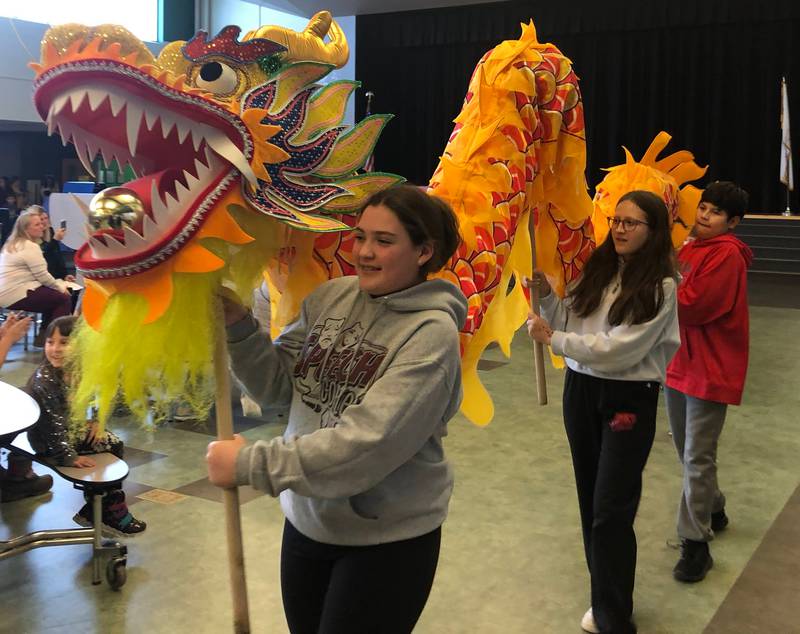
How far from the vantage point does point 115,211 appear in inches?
51.0

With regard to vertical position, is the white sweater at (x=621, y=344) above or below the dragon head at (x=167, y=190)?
below

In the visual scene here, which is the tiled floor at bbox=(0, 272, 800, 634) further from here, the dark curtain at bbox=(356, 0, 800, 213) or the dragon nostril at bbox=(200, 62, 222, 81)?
the dark curtain at bbox=(356, 0, 800, 213)

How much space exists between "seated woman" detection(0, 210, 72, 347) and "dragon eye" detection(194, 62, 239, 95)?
5066 mm

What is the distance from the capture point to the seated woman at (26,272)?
19.5ft

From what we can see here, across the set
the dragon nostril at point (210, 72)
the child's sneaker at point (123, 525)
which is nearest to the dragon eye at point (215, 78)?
the dragon nostril at point (210, 72)

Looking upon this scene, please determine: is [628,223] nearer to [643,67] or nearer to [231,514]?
[231,514]

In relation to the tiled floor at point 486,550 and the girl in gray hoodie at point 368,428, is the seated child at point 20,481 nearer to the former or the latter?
the tiled floor at point 486,550

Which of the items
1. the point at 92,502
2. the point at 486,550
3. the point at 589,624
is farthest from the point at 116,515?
the point at 589,624

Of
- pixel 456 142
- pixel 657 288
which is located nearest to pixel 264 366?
pixel 456 142

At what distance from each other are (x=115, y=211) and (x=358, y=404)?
19.2 inches

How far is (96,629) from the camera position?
2438 millimetres

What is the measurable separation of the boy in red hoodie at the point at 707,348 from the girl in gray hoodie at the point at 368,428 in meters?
1.62

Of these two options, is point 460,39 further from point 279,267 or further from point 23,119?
point 279,267

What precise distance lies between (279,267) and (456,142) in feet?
2.26
